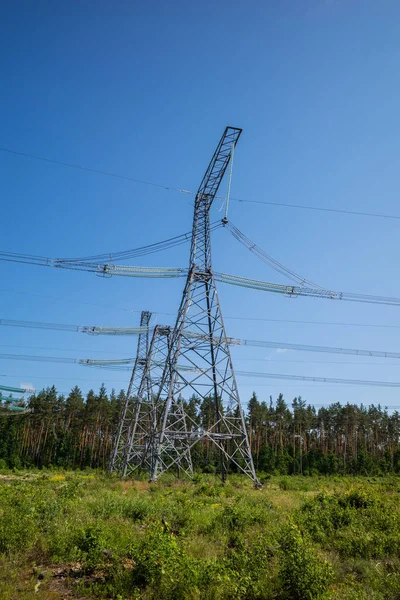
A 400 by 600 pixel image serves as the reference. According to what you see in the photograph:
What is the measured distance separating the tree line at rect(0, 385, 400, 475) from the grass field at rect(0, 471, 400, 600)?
5730 centimetres

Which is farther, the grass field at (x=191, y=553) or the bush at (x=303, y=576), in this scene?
the grass field at (x=191, y=553)

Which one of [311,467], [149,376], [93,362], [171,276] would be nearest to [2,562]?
[171,276]

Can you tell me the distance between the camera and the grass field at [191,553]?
7070 millimetres

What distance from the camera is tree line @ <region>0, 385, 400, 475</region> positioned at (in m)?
68.4

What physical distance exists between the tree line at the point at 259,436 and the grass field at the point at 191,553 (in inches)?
2256

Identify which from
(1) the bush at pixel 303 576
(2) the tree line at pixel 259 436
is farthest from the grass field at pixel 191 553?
(2) the tree line at pixel 259 436

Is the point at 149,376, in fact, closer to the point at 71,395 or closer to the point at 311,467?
the point at 311,467

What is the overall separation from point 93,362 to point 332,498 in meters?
34.8

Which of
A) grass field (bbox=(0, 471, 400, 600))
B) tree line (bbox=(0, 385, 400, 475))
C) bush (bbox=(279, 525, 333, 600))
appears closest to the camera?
bush (bbox=(279, 525, 333, 600))

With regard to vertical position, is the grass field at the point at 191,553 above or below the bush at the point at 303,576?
below

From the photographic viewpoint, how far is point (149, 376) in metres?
36.6

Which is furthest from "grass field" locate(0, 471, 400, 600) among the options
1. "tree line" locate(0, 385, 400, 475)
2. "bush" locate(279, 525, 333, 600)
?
"tree line" locate(0, 385, 400, 475)

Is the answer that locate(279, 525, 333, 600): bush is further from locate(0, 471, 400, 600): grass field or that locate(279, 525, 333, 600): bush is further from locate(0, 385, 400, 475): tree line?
locate(0, 385, 400, 475): tree line

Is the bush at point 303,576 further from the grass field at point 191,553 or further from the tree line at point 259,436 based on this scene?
the tree line at point 259,436
